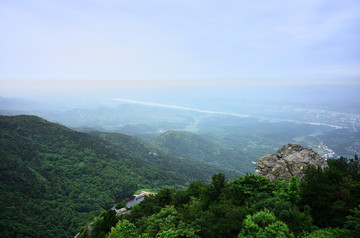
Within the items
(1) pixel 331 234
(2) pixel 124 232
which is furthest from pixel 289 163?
(2) pixel 124 232

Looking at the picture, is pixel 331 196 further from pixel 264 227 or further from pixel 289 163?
pixel 289 163

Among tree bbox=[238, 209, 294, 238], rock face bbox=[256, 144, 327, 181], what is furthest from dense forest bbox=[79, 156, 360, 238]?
rock face bbox=[256, 144, 327, 181]

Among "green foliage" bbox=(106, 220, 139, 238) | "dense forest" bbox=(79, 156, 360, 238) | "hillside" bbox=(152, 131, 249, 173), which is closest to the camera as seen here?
"dense forest" bbox=(79, 156, 360, 238)

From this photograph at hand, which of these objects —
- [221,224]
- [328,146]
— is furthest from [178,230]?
[328,146]

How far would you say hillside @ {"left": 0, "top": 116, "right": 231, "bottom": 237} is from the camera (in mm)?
46219

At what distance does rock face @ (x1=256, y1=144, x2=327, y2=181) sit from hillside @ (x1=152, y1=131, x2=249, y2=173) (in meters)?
118

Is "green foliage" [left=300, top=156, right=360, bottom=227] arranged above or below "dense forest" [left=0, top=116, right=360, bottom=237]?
above

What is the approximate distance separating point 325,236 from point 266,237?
5.15 m

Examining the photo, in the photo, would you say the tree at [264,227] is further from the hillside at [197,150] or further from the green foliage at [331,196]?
the hillside at [197,150]

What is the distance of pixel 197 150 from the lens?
573ft

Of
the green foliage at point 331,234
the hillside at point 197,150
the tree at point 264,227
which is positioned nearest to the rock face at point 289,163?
the green foliage at point 331,234

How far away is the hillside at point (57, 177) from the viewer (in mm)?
46219

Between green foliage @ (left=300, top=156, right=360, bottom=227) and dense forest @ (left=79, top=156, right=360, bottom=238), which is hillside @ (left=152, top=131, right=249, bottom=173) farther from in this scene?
green foliage @ (left=300, top=156, right=360, bottom=227)

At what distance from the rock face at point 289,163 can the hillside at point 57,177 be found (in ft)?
158
